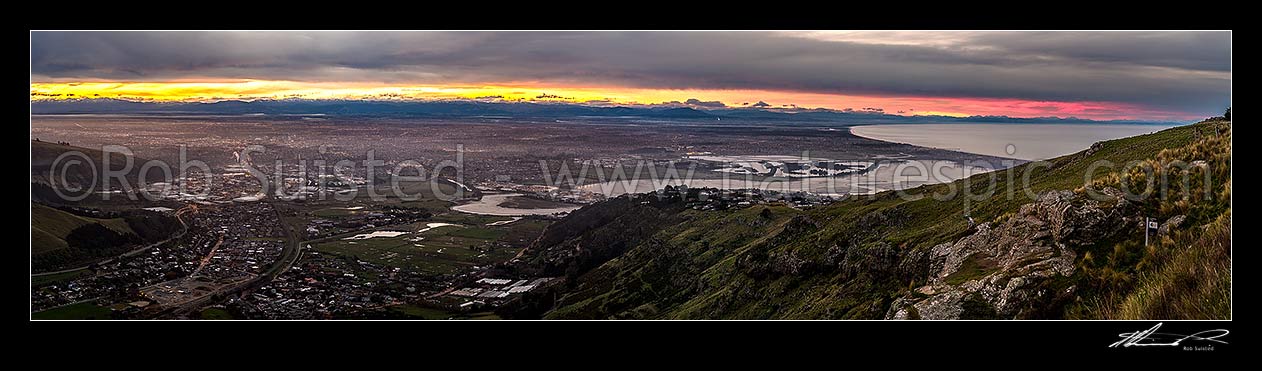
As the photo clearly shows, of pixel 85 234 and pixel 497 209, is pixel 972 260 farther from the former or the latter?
pixel 497 209

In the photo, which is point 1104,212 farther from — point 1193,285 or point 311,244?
point 311,244

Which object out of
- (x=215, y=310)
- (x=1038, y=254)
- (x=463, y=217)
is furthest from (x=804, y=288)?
(x=463, y=217)

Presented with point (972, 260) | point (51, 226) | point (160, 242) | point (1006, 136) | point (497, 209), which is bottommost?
point (160, 242)

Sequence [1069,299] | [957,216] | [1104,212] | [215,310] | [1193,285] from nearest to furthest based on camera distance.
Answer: [1193,285], [1069,299], [1104,212], [957,216], [215,310]

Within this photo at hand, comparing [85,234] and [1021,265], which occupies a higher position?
[1021,265]
